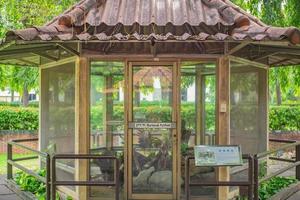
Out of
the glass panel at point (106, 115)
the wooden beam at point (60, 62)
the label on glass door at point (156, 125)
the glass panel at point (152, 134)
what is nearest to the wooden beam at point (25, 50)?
the wooden beam at point (60, 62)

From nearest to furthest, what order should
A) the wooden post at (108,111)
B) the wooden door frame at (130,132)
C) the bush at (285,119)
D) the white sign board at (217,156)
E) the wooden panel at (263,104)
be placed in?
the white sign board at (217,156) → the wooden door frame at (130,132) → the wooden post at (108,111) → the wooden panel at (263,104) → the bush at (285,119)

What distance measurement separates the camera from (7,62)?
9.56m

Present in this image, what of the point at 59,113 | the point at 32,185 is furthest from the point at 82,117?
the point at 32,185

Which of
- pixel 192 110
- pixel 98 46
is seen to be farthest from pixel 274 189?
pixel 98 46

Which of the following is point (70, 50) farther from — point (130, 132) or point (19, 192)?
point (19, 192)

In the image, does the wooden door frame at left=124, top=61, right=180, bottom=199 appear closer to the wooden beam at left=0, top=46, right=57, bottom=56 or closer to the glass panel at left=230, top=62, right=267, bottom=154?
the glass panel at left=230, top=62, right=267, bottom=154

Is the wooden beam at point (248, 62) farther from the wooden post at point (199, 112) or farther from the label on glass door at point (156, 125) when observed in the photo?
the label on glass door at point (156, 125)

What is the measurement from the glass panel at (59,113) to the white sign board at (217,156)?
2.39 meters

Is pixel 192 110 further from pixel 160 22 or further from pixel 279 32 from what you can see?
pixel 279 32

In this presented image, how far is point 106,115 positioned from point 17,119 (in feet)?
31.6

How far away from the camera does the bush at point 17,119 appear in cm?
1566

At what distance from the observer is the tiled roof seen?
548 centimetres

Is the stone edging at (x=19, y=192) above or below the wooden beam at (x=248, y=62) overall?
below

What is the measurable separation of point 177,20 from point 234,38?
1.38m
